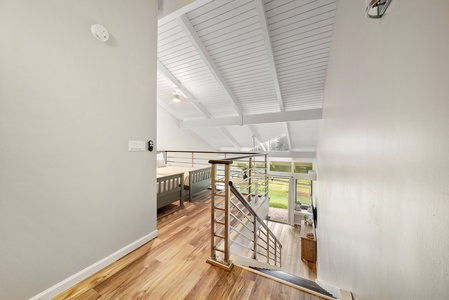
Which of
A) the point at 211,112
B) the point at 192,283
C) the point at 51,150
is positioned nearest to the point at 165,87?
the point at 211,112

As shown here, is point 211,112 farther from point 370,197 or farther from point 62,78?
point 370,197

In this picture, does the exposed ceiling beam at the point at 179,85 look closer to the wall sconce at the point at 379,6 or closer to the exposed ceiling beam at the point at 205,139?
the exposed ceiling beam at the point at 205,139

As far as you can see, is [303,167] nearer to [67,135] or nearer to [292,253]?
[292,253]

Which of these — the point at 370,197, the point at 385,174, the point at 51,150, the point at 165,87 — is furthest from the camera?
the point at 165,87

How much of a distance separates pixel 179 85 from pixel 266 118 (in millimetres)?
2411

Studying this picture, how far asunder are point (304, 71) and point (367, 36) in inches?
102

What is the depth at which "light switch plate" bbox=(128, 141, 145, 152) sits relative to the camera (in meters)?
1.65

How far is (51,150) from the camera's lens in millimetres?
1158

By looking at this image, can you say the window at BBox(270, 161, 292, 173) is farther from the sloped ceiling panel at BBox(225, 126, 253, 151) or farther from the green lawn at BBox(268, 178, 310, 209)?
the sloped ceiling panel at BBox(225, 126, 253, 151)

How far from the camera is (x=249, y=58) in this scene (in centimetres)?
317

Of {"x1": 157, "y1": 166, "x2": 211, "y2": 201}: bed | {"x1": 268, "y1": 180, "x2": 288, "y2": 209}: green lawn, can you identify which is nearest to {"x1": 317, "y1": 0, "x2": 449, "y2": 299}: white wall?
{"x1": 157, "y1": 166, "x2": 211, "y2": 201}: bed

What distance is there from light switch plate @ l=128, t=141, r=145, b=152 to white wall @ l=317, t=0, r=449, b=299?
5.95ft

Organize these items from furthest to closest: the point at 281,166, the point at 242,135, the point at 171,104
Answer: the point at 281,166, the point at 242,135, the point at 171,104

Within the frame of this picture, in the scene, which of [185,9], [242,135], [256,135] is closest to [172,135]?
[242,135]
